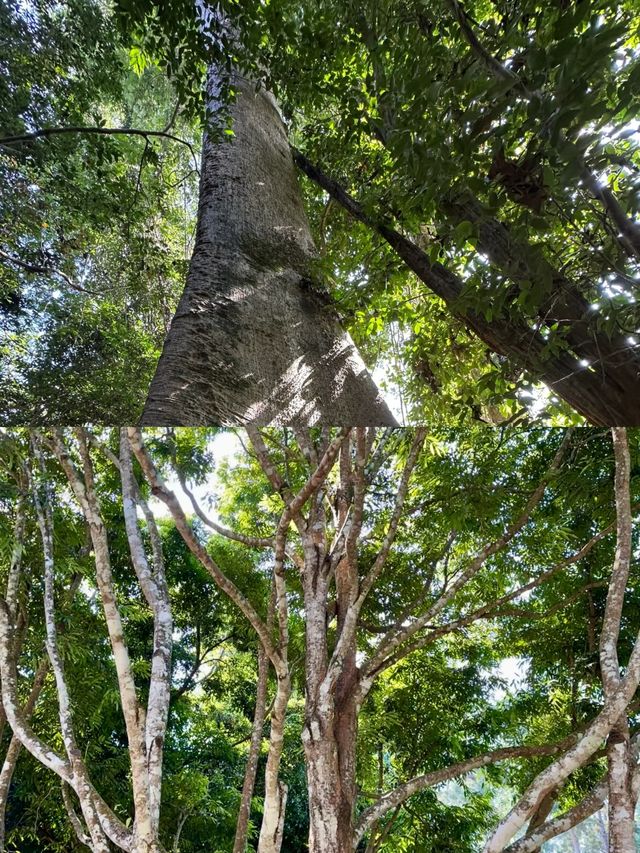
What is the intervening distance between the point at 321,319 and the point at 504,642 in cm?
128

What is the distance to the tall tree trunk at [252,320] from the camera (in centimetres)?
116

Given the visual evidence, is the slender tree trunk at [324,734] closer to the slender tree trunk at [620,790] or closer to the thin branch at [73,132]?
the slender tree trunk at [620,790]

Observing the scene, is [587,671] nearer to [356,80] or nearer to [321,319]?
[321,319]

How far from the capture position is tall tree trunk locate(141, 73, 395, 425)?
116 cm

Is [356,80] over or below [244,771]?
over

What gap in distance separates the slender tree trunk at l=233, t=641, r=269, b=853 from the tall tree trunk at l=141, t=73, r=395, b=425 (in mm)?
1098

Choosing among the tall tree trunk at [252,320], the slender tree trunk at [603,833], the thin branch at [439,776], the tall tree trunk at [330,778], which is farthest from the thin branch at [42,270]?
the slender tree trunk at [603,833]

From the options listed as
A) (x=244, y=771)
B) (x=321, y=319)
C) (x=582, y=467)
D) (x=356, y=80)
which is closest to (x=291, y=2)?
(x=356, y=80)

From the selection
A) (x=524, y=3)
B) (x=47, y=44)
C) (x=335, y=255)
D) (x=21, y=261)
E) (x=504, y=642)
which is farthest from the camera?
(x=504, y=642)

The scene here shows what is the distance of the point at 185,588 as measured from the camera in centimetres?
188

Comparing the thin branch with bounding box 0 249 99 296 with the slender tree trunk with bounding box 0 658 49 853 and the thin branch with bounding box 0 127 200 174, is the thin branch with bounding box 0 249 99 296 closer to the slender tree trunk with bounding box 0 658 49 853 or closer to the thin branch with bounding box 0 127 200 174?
the thin branch with bounding box 0 127 200 174

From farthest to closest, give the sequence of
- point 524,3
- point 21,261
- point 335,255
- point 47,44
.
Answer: point 335,255, point 47,44, point 21,261, point 524,3

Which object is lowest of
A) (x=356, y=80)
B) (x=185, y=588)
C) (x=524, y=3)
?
(x=185, y=588)

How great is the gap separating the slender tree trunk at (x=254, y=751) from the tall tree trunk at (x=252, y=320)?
1098 mm
